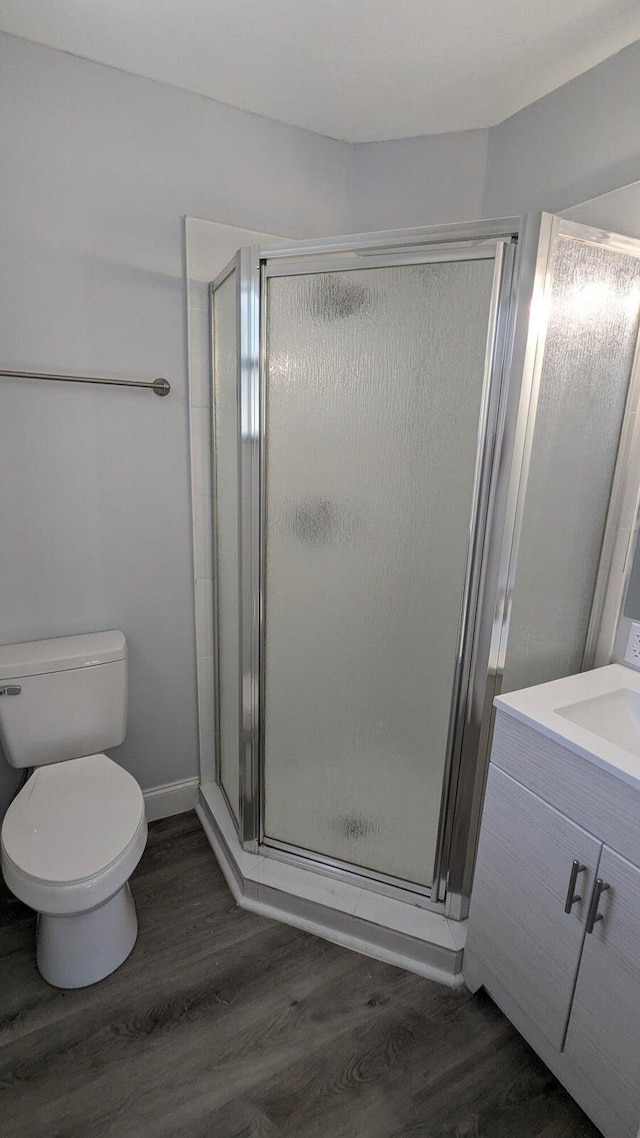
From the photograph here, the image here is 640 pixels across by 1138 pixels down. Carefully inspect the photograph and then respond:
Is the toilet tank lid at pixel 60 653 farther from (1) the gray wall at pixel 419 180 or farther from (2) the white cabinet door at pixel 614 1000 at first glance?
(1) the gray wall at pixel 419 180

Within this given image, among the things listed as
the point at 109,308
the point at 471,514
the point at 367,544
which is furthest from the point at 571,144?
the point at 109,308

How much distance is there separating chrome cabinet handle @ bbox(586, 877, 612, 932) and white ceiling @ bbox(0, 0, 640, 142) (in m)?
1.89

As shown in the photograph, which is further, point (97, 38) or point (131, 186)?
point (131, 186)

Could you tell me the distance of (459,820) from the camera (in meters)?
1.55

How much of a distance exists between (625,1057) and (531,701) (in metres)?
0.69

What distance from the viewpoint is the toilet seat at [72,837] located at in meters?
1.34

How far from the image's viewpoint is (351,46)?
142 centimetres

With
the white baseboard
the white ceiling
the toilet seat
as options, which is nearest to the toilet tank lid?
the toilet seat

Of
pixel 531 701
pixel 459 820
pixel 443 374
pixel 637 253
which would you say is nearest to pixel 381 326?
pixel 443 374

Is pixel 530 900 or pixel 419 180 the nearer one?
pixel 530 900

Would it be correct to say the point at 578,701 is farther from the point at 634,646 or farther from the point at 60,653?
the point at 60,653

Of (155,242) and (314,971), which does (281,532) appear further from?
(314,971)

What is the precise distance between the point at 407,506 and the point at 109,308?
1.11 meters

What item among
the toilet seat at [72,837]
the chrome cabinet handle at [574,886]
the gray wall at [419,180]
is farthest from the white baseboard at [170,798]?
the gray wall at [419,180]
